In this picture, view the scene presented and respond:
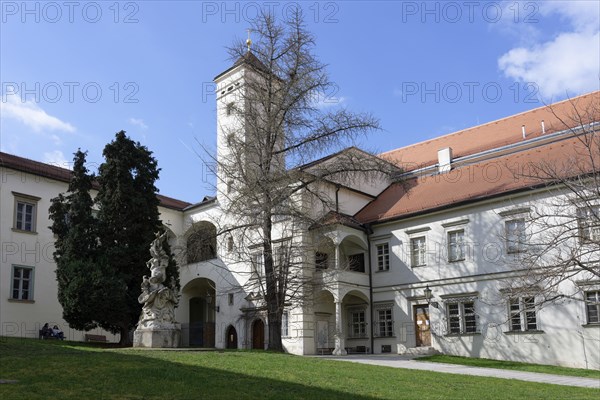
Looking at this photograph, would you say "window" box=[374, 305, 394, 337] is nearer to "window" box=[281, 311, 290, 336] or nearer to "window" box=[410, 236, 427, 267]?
"window" box=[410, 236, 427, 267]

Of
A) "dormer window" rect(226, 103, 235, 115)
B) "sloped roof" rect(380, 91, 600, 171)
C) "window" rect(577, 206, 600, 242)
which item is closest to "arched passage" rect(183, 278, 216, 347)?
"dormer window" rect(226, 103, 235, 115)

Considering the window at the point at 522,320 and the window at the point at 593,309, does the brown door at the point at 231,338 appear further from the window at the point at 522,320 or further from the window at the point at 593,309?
the window at the point at 593,309

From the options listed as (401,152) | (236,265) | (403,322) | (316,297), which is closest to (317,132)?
(316,297)

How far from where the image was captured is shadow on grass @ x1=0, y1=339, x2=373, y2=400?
10.3 meters

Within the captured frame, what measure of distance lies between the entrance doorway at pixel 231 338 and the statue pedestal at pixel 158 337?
14236 millimetres

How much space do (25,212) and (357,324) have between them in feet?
A: 62.0

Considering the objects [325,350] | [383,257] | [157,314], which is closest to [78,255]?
[157,314]

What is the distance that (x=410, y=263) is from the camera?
100ft

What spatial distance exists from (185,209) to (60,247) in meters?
12.0

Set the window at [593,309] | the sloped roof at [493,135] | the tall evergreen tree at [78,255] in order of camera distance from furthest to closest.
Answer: the sloped roof at [493,135]
the tall evergreen tree at [78,255]
the window at [593,309]

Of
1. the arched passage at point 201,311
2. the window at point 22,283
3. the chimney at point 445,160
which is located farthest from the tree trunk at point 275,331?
the window at point 22,283

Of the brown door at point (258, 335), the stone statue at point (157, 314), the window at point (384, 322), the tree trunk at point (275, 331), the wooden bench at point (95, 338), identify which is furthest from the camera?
the wooden bench at point (95, 338)

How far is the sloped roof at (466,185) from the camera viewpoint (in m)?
27.3

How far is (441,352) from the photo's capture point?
93.4ft
